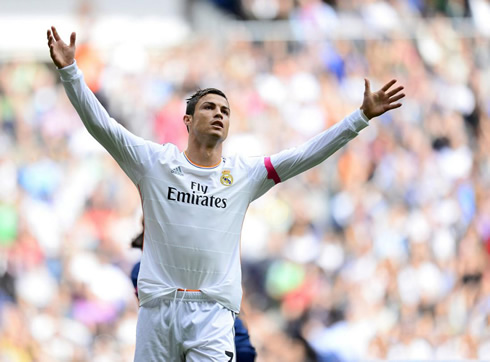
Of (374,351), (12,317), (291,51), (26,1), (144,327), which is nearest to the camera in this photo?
(144,327)

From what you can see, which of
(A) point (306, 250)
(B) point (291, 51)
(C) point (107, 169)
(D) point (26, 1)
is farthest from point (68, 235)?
(D) point (26, 1)

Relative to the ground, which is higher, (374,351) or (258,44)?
(258,44)

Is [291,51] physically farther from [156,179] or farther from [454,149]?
[156,179]

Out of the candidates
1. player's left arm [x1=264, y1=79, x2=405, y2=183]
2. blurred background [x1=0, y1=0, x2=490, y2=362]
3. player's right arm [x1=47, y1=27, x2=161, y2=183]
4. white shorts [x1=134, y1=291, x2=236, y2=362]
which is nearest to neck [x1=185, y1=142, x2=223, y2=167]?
player's right arm [x1=47, y1=27, x2=161, y2=183]

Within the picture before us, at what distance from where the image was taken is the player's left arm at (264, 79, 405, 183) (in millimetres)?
5469

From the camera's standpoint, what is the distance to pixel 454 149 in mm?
13562

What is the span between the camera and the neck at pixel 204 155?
5535 millimetres

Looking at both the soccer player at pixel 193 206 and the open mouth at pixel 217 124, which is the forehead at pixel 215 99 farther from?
the open mouth at pixel 217 124

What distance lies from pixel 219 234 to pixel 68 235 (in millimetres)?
8461

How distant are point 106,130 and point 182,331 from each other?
127 centimetres

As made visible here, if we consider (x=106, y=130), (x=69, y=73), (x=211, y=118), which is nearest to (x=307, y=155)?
(x=211, y=118)

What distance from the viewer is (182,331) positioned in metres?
5.20

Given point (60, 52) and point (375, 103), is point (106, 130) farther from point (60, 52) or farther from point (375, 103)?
point (375, 103)

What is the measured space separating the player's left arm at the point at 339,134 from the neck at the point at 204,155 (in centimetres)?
37
